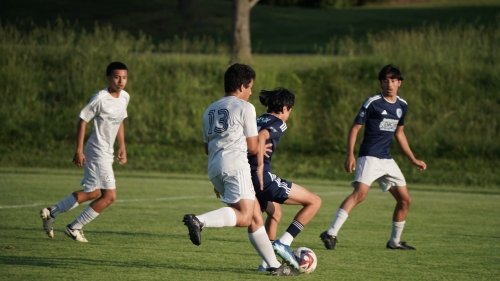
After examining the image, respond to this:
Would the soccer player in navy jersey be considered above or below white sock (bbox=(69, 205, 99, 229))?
above

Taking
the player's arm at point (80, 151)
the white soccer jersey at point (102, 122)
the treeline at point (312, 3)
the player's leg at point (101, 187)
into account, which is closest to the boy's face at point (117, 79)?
the white soccer jersey at point (102, 122)

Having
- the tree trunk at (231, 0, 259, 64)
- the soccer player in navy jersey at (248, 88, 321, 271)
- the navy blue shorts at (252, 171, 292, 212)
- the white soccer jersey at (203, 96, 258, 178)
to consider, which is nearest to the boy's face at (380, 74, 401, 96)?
the soccer player in navy jersey at (248, 88, 321, 271)

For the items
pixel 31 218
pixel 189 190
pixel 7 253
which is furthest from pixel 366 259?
pixel 189 190

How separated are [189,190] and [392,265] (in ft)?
26.1

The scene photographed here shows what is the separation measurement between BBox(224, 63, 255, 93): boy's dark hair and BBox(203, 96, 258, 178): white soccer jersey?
0.37 ft

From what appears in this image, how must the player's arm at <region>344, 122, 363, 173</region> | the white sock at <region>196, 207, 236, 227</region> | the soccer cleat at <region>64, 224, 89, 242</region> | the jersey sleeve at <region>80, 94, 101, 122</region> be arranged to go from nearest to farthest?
the white sock at <region>196, 207, 236, 227</region> → the soccer cleat at <region>64, 224, 89, 242</region> → the player's arm at <region>344, 122, 363, 173</region> → the jersey sleeve at <region>80, 94, 101, 122</region>

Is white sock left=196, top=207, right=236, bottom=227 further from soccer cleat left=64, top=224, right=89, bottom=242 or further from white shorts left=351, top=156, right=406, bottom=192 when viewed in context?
white shorts left=351, top=156, right=406, bottom=192

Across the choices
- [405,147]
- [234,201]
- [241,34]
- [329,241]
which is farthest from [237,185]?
[241,34]

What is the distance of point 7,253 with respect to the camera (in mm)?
8219

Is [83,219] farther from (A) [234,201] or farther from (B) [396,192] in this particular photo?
(B) [396,192]

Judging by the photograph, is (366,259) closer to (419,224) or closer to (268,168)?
(268,168)

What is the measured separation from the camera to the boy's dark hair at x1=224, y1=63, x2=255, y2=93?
7207 millimetres

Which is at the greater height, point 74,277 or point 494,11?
point 494,11

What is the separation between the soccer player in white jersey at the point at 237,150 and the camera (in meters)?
7.11
